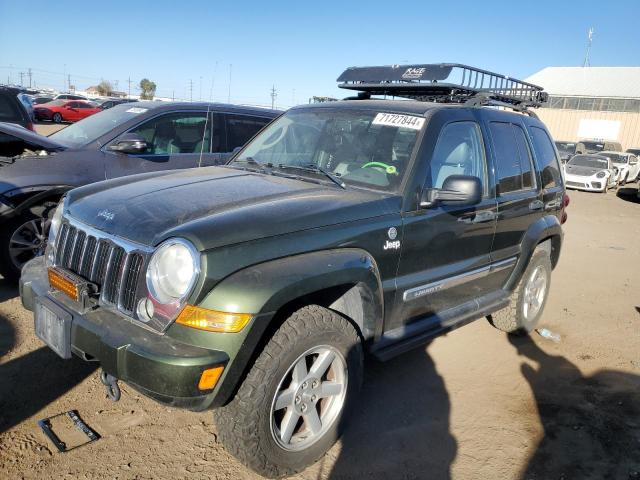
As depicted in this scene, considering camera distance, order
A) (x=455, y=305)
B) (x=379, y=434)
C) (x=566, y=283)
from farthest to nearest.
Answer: (x=566, y=283)
(x=455, y=305)
(x=379, y=434)

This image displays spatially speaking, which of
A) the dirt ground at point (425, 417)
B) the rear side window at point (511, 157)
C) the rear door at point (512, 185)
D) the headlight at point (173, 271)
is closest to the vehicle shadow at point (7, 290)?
the dirt ground at point (425, 417)

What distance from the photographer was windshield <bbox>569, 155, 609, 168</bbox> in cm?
2053

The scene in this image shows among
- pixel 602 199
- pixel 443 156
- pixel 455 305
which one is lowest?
pixel 602 199

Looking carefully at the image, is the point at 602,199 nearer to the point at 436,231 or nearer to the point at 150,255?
the point at 436,231

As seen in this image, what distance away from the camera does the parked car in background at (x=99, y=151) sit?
4.86 m

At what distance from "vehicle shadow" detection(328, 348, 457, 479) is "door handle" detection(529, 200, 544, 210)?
1599mm

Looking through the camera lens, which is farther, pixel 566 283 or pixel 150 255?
pixel 566 283

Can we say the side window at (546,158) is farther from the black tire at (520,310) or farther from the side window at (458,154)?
the side window at (458,154)

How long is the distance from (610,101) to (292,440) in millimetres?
51685

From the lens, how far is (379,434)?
3.28 meters

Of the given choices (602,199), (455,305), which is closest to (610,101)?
(602,199)

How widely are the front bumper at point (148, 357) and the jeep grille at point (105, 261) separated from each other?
110 mm

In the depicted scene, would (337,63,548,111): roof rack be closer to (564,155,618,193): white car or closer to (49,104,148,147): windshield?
(49,104,148,147): windshield

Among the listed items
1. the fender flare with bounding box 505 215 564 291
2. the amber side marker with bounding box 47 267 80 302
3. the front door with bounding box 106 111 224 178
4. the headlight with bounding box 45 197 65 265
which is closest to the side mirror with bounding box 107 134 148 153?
the front door with bounding box 106 111 224 178
